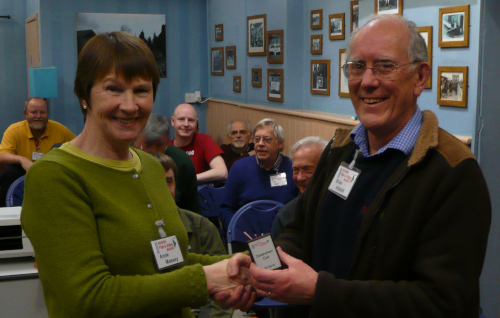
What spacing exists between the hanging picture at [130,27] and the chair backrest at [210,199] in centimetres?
395

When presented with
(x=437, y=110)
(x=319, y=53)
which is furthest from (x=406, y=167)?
(x=319, y=53)

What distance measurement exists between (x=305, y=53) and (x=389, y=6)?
182cm

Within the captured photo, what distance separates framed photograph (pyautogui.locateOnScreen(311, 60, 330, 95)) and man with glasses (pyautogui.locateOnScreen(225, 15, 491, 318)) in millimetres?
4282

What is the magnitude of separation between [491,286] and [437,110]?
4.51ft

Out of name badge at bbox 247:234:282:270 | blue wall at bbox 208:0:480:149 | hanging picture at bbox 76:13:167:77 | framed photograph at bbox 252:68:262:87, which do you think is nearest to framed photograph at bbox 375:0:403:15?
blue wall at bbox 208:0:480:149

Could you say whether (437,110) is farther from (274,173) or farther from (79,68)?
(79,68)

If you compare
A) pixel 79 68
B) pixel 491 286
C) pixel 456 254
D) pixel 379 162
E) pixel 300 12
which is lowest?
pixel 491 286

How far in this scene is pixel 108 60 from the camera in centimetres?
143

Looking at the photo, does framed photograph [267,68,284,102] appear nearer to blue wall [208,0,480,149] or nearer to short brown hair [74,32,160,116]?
blue wall [208,0,480,149]

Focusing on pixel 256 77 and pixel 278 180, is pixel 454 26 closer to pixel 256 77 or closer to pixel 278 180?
pixel 278 180

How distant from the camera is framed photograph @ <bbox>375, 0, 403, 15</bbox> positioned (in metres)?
4.55

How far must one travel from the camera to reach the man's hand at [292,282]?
4.77ft

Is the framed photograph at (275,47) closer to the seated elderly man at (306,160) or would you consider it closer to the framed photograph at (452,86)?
the framed photograph at (452,86)

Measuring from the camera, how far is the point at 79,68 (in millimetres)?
1467
